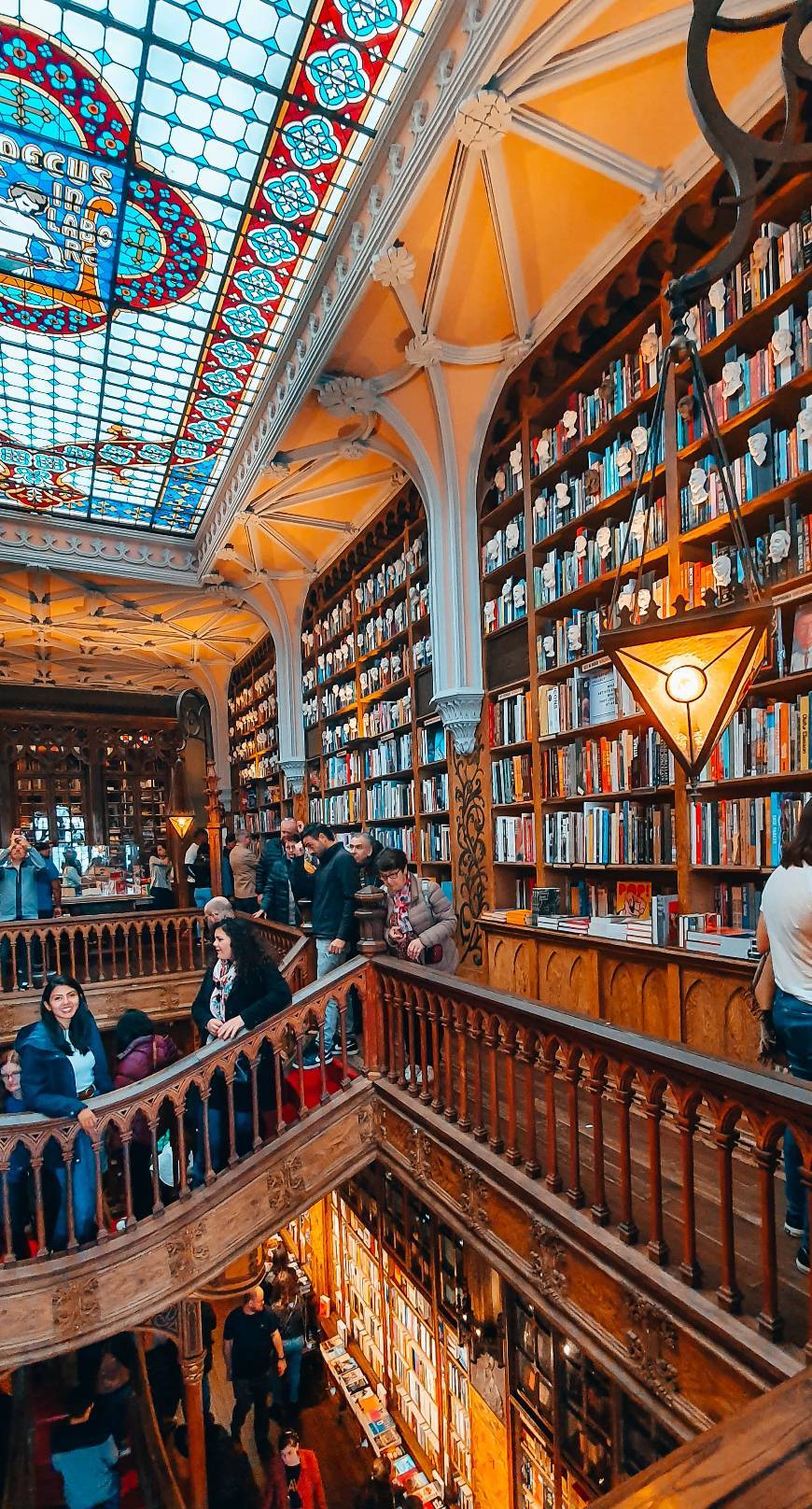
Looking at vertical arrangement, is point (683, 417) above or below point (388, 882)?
Answer: above

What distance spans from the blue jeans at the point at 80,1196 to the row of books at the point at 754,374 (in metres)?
4.25

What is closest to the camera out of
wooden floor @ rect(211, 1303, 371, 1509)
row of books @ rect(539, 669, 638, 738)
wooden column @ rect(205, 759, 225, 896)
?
row of books @ rect(539, 669, 638, 738)

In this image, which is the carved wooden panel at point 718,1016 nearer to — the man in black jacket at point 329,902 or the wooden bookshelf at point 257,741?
the man in black jacket at point 329,902

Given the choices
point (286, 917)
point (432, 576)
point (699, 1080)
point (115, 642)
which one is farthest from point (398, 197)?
point (115, 642)

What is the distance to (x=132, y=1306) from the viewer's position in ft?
10.9

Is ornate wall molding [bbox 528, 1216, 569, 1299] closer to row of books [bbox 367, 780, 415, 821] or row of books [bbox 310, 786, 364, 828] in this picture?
row of books [bbox 367, 780, 415, 821]

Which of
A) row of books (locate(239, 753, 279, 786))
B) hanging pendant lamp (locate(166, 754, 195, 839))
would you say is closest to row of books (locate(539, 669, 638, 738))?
row of books (locate(239, 753, 279, 786))

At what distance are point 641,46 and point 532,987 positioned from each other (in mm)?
4195

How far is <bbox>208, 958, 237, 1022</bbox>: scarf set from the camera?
379cm

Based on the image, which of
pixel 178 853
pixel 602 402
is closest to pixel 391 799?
pixel 602 402

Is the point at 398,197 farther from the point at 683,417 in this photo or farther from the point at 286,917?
the point at 286,917

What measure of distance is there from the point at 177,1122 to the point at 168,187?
4.69 meters

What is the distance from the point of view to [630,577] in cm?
355

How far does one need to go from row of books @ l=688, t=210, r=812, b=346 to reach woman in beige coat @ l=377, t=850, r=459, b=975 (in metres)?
2.77
